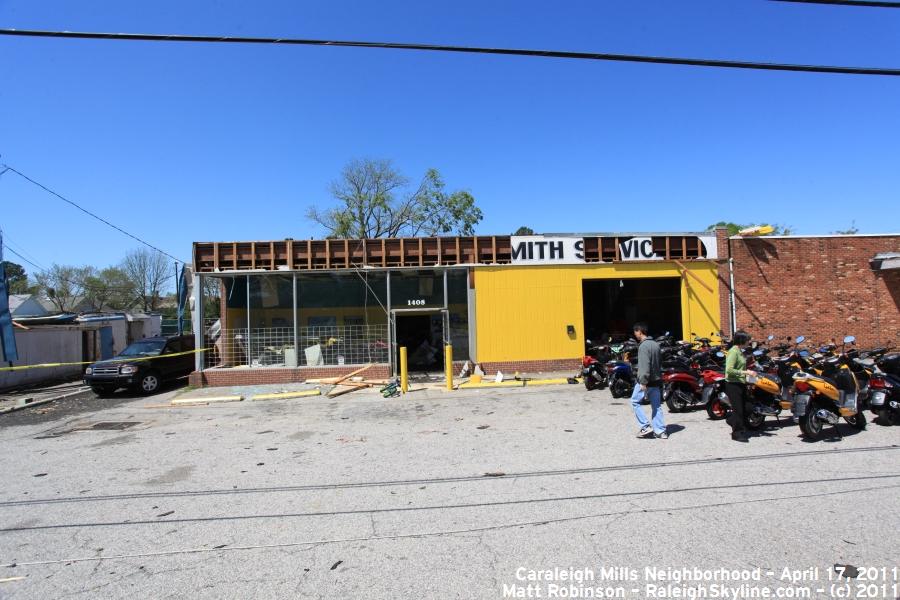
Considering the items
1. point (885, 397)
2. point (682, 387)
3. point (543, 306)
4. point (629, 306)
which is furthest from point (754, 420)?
point (629, 306)

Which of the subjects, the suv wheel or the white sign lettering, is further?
the white sign lettering

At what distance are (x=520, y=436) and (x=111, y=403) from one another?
480 inches

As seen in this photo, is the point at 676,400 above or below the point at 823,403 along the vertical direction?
below

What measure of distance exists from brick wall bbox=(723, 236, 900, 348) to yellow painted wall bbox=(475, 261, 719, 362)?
1.29 meters

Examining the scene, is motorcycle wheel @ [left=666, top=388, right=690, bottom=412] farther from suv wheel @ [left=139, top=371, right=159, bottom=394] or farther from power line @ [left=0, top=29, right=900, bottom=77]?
suv wheel @ [left=139, top=371, right=159, bottom=394]

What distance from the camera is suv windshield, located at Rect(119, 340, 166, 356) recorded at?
16.8 m

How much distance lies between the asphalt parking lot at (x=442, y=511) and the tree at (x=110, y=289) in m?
63.7

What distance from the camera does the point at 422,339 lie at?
61.2 ft

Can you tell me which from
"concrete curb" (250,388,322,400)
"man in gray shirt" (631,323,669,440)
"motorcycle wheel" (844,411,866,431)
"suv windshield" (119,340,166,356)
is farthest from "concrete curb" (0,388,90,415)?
"motorcycle wheel" (844,411,866,431)

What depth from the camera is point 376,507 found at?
516cm

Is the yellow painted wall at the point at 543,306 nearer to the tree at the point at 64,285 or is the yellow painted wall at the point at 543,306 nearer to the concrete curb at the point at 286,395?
the concrete curb at the point at 286,395

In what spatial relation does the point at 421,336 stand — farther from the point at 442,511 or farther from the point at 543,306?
the point at 442,511

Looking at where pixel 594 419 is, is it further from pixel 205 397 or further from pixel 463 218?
pixel 463 218

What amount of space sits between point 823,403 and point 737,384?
125cm
